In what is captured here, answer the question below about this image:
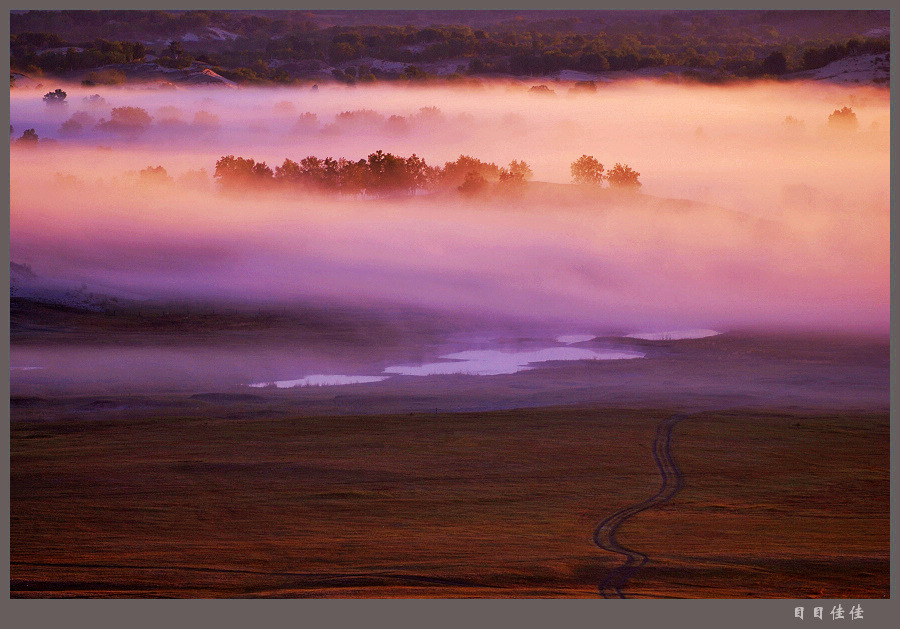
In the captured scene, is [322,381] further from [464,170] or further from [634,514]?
[634,514]

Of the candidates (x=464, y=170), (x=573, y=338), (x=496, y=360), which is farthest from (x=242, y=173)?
(x=573, y=338)

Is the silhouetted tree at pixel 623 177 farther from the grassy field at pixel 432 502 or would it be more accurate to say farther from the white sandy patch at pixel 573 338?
the grassy field at pixel 432 502

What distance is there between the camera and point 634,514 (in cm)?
1005

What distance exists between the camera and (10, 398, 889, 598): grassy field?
Result: 8.63 meters

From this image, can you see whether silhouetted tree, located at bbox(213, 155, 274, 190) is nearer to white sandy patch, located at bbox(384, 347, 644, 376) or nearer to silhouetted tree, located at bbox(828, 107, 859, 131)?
white sandy patch, located at bbox(384, 347, 644, 376)

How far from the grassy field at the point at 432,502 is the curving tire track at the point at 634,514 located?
0.11m

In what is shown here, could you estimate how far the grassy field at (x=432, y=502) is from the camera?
863cm

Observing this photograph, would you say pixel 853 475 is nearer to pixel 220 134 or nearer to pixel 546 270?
pixel 546 270

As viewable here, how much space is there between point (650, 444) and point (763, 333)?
367cm

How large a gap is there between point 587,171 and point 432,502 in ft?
21.1

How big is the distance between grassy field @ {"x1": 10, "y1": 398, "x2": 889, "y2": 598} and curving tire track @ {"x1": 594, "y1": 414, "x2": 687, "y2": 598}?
0.36 ft

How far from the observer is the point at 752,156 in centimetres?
1371

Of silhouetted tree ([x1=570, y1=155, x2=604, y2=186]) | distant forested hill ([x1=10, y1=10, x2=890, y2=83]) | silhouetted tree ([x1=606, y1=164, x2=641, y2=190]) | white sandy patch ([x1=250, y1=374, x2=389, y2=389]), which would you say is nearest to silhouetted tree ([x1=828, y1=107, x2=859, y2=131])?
distant forested hill ([x1=10, y1=10, x2=890, y2=83])

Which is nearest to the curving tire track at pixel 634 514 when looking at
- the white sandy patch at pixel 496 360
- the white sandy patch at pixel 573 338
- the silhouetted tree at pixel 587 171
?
the white sandy patch at pixel 496 360
